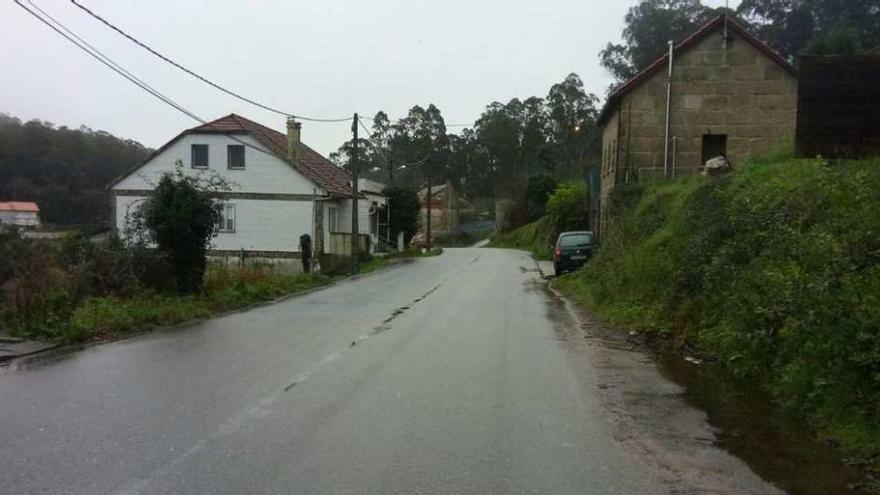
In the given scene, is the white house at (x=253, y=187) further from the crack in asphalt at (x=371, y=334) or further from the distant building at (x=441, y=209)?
the distant building at (x=441, y=209)

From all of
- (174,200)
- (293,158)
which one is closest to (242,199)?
(293,158)

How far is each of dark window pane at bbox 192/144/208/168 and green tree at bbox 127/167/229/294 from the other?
65.2 feet

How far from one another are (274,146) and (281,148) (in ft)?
4.42

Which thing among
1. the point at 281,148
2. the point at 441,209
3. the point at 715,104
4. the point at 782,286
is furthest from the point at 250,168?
the point at 441,209

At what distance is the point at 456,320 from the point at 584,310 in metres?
4.07

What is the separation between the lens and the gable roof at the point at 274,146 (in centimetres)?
3650

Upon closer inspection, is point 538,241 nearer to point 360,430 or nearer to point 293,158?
point 293,158

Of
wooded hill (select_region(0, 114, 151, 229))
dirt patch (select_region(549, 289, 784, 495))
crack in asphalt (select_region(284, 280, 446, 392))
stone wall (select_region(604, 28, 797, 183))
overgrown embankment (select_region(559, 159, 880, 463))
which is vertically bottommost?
crack in asphalt (select_region(284, 280, 446, 392))

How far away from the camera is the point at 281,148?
3841 cm

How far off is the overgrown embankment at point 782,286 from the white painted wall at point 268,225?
21.9 metres

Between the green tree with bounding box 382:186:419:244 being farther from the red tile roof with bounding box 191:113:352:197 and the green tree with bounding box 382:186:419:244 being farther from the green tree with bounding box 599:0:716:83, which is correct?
the green tree with bounding box 599:0:716:83

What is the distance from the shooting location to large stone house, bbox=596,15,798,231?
27.0 m

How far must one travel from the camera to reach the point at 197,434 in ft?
20.5

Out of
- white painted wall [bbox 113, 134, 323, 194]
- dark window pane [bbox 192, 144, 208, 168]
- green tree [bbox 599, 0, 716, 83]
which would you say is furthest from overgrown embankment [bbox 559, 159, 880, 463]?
green tree [bbox 599, 0, 716, 83]
